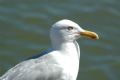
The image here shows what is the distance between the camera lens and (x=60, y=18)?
29.4 feet

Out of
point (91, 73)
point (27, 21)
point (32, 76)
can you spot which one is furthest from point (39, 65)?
point (27, 21)

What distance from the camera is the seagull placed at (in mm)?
6752

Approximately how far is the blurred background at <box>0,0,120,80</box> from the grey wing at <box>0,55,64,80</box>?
1.23 meters

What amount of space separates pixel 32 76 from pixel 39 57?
0.32 meters

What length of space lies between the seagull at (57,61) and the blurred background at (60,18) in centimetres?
113

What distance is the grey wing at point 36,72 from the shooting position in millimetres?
6711

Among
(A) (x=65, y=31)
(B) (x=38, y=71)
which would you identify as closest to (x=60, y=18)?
(A) (x=65, y=31)

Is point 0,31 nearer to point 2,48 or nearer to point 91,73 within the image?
point 2,48

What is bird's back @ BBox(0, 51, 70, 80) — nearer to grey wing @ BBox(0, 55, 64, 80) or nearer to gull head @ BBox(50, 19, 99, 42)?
grey wing @ BBox(0, 55, 64, 80)

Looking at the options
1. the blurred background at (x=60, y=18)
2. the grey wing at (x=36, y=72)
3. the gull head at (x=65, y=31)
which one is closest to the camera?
the grey wing at (x=36, y=72)

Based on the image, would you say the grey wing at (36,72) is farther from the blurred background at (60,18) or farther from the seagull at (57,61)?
the blurred background at (60,18)

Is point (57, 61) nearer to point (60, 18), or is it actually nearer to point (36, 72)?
point (36, 72)

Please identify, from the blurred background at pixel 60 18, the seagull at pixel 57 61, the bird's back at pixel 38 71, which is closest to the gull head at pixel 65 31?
the seagull at pixel 57 61

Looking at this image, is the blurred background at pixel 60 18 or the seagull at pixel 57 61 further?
the blurred background at pixel 60 18
